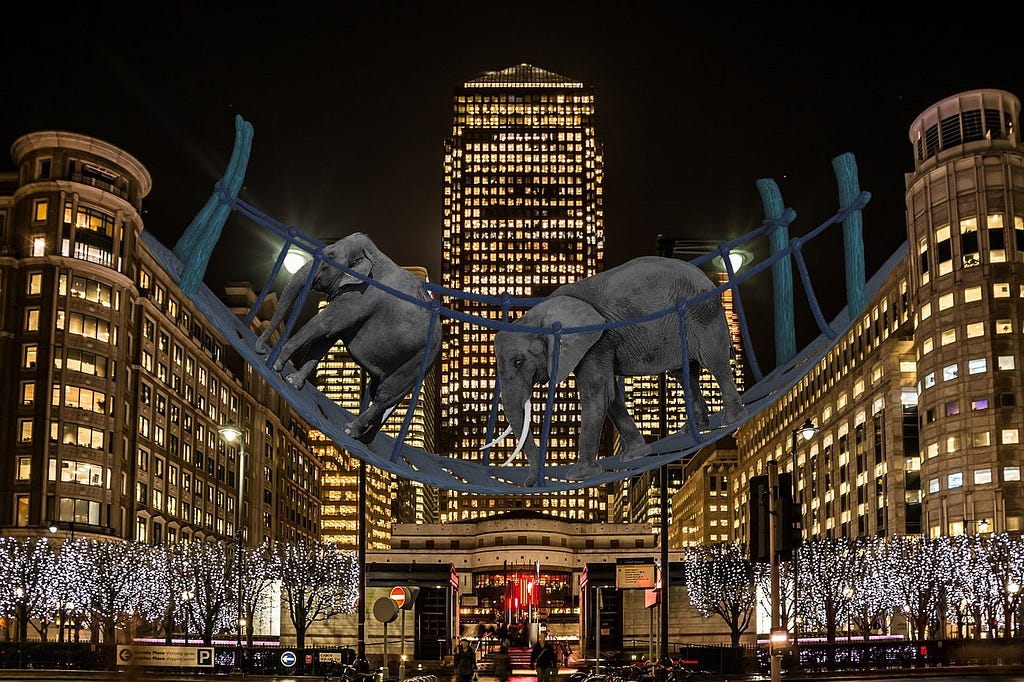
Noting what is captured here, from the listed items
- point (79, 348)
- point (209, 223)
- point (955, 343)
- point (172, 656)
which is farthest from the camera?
point (955, 343)

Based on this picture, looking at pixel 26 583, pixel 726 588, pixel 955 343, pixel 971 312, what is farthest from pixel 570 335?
pixel 955 343

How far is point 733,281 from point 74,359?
116 m

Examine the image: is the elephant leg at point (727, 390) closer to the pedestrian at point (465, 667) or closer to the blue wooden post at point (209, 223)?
the blue wooden post at point (209, 223)

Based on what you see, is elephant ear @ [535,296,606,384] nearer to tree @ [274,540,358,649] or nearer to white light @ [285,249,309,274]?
white light @ [285,249,309,274]

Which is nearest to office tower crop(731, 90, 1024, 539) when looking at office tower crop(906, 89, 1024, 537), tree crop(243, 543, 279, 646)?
office tower crop(906, 89, 1024, 537)

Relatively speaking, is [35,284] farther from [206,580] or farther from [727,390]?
[727,390]

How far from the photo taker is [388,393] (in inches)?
443

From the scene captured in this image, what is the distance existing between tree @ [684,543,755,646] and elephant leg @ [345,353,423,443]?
77.3 meters

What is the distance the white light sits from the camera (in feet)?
39.7

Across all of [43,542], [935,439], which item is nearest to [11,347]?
[43,542]

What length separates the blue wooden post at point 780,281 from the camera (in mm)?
11758

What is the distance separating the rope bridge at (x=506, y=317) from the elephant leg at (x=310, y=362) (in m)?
0.08

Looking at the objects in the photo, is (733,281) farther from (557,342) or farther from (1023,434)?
(1023,434)

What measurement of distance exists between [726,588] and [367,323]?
81921 millimetres
